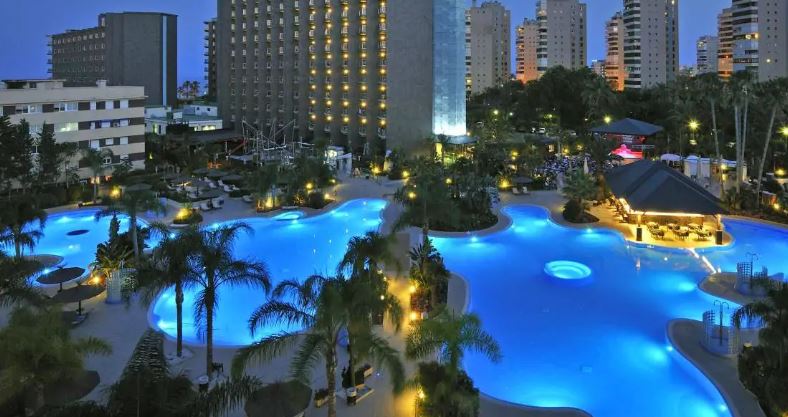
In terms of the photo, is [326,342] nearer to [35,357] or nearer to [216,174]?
[35,357]

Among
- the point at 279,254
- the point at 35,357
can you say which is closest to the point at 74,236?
the point at 279,254

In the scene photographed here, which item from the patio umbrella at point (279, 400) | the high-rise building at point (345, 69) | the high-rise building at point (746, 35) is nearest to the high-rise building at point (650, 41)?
the high-rise building at point (746, 35)

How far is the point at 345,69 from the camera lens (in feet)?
198

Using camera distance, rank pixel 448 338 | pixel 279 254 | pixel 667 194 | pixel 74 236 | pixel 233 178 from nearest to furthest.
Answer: pixel 448 338 < pixel 279 254 < pixel 667 194 < pixel 74 236 < pixel 233 178

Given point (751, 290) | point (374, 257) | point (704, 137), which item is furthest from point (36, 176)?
point (704, 137)

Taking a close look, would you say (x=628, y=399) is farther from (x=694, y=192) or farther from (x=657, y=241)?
(x=694, y=192)

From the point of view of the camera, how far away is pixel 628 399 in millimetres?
12773

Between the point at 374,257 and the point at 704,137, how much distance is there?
39.3 meters

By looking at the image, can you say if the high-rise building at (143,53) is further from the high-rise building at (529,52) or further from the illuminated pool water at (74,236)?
the high-rise building at (529,52)

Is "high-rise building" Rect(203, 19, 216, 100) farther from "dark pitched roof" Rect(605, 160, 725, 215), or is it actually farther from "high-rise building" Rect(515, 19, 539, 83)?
"dark pitched roof" Rect(605, 160, 725, 215)

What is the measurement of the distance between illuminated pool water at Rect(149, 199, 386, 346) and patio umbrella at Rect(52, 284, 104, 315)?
1.71m

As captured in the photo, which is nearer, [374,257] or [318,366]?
[318,366]

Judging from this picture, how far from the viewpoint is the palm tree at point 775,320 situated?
436 inches

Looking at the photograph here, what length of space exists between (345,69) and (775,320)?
5338cm
